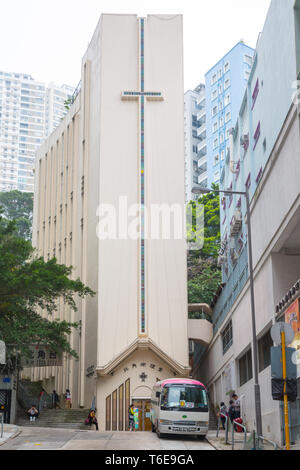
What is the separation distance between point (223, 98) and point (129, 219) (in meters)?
47.3

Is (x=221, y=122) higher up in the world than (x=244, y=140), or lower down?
higher up

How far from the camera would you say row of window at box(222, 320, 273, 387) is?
24547 millimetres

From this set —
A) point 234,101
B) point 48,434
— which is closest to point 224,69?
point 234,101

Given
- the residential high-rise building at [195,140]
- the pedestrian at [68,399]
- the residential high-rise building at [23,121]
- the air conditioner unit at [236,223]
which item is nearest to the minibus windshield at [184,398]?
the air conditioner unit at [236,223]

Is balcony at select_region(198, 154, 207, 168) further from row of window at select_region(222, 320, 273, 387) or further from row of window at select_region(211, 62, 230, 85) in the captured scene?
row of window at select_region(222, 320, 273, 387)

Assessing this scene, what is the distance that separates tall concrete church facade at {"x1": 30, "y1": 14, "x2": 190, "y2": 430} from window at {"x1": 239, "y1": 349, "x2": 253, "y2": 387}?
10.1 meters

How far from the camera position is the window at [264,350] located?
79.9 feet

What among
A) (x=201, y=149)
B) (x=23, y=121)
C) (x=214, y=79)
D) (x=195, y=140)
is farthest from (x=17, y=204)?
(x=23, y=121)

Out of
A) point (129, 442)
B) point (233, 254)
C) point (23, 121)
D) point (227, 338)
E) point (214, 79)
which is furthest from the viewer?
point (23, 121)

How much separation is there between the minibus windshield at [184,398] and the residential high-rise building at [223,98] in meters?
59.3

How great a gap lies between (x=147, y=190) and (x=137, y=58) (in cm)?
1004

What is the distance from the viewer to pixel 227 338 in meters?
36.0

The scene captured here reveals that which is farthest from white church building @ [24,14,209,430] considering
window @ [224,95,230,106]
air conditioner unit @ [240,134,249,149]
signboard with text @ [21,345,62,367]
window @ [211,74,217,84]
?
window @ [211,74,217,84]

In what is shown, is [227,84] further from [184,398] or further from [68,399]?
[184,398]
